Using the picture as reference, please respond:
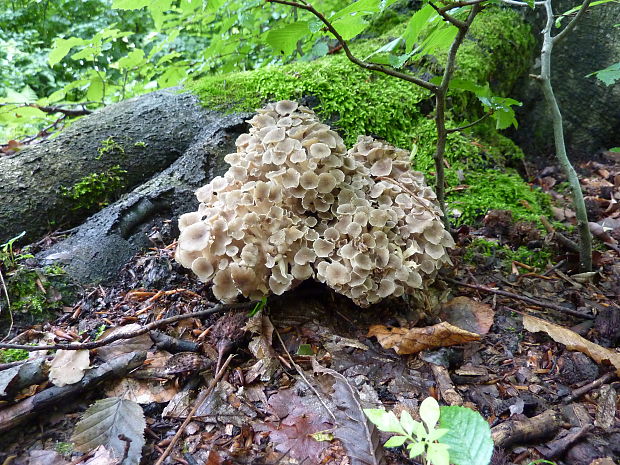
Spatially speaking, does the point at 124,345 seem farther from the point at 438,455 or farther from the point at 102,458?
the point at 438,455

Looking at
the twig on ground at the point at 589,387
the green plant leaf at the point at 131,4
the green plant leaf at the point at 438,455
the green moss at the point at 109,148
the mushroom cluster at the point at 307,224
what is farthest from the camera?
the green moss at the point at 109,148

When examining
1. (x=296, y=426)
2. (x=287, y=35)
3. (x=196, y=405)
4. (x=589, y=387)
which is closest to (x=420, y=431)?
(x=296, y=426)

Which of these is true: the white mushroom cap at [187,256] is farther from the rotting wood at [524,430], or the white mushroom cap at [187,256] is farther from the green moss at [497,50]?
the green moss at [497,50]

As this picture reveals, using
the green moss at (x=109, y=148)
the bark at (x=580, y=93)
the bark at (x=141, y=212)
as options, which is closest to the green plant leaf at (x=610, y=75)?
the bark at (x=141, y=212)

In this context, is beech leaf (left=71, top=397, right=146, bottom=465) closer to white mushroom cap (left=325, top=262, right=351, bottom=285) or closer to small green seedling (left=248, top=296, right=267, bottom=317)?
small green seedling (left=248, top=296, right=267, bottom=317)

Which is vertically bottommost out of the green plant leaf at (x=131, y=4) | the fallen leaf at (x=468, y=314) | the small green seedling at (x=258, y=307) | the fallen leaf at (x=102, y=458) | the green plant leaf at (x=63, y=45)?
the fallen leaf at (x=468, y=314)

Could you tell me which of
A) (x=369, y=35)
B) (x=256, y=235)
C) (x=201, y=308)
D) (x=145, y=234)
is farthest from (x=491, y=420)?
(x=369, y=35)
